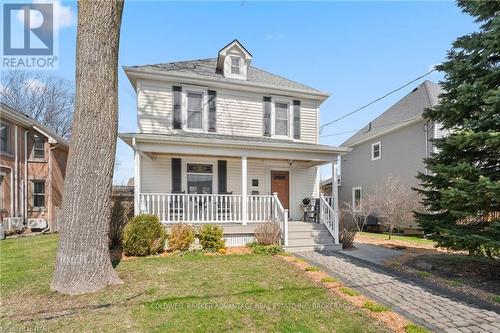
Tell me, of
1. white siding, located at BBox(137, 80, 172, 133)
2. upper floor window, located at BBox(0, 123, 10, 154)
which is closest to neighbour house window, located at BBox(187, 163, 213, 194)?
white siding, located at BBox(137, 80, 172, 133)

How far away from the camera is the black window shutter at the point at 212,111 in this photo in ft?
37.2

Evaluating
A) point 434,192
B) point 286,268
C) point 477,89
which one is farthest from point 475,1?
point 286,268

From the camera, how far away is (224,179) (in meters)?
11.4

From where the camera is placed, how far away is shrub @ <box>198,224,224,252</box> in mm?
8547

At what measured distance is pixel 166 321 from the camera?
374 centimetres

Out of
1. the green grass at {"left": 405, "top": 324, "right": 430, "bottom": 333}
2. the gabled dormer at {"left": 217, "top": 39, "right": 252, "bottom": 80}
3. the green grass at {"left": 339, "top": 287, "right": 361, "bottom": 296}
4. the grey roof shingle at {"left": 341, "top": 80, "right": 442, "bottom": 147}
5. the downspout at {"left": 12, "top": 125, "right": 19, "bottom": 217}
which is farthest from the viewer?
the grey roof shingle at {"left": 341, "top": 80, "right": 442, "bottom": 147}

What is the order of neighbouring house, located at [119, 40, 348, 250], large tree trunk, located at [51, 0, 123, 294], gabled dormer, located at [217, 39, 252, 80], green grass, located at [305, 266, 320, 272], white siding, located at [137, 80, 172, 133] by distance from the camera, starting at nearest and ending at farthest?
large tree trunk, located at [51, 0, 123, 294], green grass, located at [305, 266, 320, 272], neighbouring house, located at [119, 40, 348, 250], white siding, located at [137, 80, 172, 133], gabled dormer, located at [217, 39, 252, 80]

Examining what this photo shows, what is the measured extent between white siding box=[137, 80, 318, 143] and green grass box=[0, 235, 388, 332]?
6.00 meters

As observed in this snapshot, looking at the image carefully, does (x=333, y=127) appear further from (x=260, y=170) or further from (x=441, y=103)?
→ (x=441, y=103)

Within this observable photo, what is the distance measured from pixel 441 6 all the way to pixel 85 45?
33.5ft

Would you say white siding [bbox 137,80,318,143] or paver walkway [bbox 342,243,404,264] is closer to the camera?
paver walkway [bbox 342,243,404,264]

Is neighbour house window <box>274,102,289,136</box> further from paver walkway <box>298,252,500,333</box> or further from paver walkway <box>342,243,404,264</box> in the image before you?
paver walkway <box>298,252,500,333</box>

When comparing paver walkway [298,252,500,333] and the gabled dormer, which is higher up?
the gabled dormer

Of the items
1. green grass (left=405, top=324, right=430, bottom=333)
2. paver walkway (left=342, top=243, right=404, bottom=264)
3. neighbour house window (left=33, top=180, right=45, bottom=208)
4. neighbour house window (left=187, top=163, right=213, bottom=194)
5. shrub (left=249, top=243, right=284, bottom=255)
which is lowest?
paver walkway (left=342, top=243, right=404, bottom=264)
